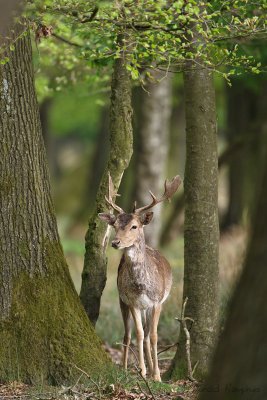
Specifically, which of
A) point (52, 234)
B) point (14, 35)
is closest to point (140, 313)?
point (52, 234)

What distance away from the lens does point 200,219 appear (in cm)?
905

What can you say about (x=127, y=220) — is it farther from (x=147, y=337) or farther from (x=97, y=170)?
(x=97, y=170)

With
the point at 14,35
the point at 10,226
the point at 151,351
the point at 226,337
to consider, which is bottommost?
the point at 151,351

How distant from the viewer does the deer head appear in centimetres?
920

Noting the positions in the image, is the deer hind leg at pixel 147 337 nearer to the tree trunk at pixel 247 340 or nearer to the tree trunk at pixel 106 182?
the tree trunk at pixel 106 182

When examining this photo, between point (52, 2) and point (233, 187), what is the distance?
548 inches

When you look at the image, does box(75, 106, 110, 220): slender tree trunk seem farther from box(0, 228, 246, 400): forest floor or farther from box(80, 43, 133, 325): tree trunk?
box(80, 43, 133, 325): tree trunk

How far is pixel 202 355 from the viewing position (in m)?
8.97

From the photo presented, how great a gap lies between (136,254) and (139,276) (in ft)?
0.81

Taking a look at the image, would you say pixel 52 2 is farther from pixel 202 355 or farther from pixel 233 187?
pixel 233 187

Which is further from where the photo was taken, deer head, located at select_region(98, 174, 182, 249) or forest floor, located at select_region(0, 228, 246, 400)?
deer head, located at select_region(98, 174, 182, 249)

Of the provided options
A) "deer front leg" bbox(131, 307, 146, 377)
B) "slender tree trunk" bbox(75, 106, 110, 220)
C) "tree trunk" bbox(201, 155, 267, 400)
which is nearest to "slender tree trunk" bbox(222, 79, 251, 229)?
"slender tree trunk" bbox(75, 106, 110, 220)

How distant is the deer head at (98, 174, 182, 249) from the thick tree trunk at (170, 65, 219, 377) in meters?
0.39

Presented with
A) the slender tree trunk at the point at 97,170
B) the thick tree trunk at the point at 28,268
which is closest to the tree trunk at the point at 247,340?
the thick tree trunk at the point at 28,268
